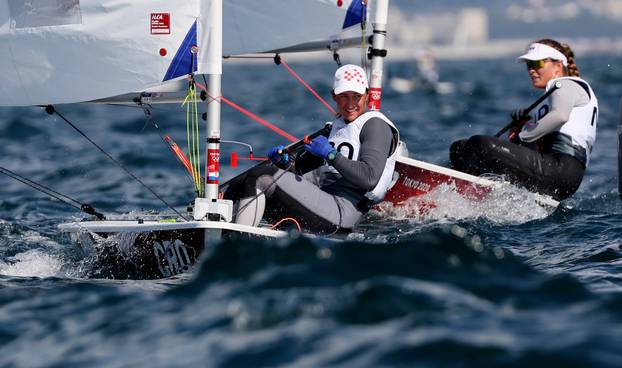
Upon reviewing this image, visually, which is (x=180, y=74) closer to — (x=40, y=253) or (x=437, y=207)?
(x=40, y=253)

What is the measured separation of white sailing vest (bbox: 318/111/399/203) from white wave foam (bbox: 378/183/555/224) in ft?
4.35

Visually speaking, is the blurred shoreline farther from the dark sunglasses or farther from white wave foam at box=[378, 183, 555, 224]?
white wave foam at box=[378, 183, 555, 224]

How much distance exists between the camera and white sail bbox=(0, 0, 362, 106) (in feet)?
18.6

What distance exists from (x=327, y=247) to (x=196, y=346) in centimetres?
102

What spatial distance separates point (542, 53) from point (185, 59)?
3.04m

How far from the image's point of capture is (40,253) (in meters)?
6.52

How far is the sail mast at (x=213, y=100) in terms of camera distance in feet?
18.4

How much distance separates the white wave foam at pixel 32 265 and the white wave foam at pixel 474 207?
2.46 m

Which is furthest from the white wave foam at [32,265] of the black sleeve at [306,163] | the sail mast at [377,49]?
the sail mast at [377,49]

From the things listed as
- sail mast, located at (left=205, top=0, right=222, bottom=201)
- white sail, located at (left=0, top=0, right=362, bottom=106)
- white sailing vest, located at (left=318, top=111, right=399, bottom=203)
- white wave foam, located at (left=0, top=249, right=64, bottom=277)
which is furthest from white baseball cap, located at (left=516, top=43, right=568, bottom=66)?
white wave foam, located at (left=0, top=249, right=64, bottom=277)

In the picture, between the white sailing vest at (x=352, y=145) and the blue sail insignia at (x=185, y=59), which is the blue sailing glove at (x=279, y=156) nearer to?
the white sailing vest at (x=352, y=145)

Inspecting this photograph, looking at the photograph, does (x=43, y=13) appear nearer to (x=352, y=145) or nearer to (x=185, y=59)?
(x=185, y=59)

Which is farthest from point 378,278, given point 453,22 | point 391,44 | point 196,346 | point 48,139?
point 453,22

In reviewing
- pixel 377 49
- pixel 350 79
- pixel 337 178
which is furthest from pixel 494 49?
pixel 350 79
